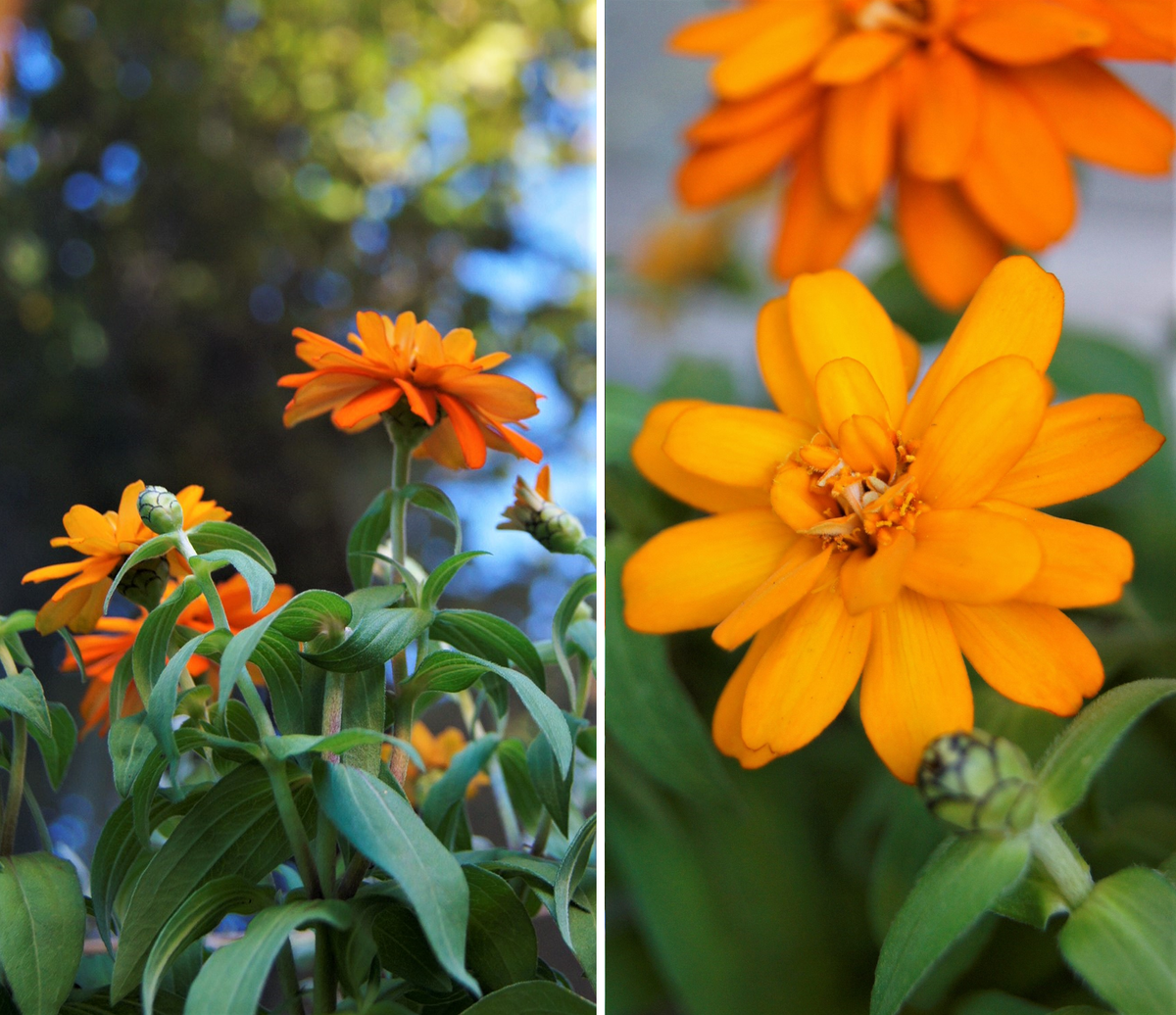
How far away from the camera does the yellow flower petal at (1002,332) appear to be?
0.35 metres

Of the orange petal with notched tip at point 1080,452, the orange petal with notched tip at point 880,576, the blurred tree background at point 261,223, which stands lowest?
the blurred tree background at point 261,223

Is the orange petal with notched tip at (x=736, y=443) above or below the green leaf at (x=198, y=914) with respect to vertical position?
above

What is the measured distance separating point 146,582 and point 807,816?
0.28 metres

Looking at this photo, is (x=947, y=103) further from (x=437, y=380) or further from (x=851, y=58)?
(x=437, y=380)

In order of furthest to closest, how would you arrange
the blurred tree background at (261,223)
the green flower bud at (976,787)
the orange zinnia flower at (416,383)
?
the blurred tree background at (261,223) < the orange zinnia flower at (416,383) < the green flower bud at (976,787)

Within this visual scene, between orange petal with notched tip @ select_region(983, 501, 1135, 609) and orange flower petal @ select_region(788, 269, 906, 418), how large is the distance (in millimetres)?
67

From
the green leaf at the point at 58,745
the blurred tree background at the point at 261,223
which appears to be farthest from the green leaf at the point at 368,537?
the blurred tree background at the point at 261,223

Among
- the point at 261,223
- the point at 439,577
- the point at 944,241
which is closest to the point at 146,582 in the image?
the point at 439,577

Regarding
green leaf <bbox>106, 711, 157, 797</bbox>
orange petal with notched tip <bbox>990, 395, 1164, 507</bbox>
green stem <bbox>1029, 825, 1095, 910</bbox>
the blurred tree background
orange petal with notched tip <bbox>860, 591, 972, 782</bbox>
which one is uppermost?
orange petal with notched tip <bbox>990, 395, 1164, 507</bbox>

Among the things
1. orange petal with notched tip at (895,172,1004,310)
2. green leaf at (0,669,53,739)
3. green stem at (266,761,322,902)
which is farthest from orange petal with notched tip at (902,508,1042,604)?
green leaf at (0,669,53,739)

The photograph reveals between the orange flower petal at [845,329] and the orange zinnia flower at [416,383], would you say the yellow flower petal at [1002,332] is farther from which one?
the orange zinnia flower at [416,383]

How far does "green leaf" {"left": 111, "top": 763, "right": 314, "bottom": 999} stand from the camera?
338mm

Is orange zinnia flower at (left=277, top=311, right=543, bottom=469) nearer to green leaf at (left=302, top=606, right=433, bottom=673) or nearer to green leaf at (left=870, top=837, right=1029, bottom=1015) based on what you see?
green leaf at (left=302, top=606, right=433, bottom=673)

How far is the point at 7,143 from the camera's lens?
1.10m
